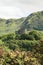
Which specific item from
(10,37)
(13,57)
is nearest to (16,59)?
(13,57)

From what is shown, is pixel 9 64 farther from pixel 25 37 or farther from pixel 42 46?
pixel 25 37

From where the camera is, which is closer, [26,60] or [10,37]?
[26,60]

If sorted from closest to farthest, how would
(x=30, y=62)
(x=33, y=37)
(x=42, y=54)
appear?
(x=30, y=62)
(x=42, y=54)
(x=33, y=37)

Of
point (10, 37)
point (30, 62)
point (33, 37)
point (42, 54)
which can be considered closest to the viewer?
point (30, 62)

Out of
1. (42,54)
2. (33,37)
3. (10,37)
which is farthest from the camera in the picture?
(10,37)

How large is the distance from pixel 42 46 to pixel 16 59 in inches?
260

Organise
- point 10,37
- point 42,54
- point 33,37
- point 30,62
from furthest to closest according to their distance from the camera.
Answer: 1. point 10,37
2. point 33,37
3. point 42,54
4. point 30,62

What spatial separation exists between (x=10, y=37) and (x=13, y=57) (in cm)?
6621

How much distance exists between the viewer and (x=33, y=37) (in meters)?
98.0

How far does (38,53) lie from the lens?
161ft

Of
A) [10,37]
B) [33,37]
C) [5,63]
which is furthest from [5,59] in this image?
[10,37]

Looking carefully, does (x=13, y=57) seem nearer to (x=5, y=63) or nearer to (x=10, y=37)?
(x=5, y=63)

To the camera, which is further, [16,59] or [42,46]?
[42,46]

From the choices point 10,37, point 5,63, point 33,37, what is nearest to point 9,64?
point 5,63
